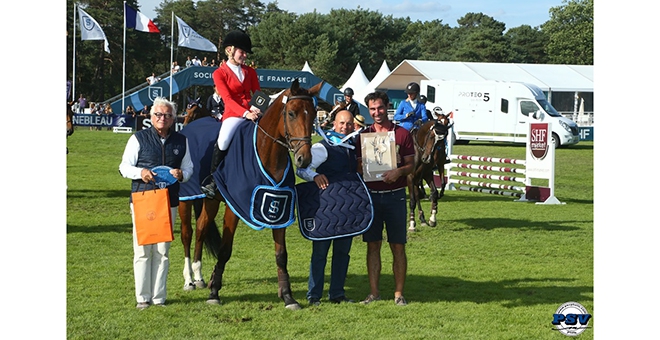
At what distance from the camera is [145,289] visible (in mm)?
6719

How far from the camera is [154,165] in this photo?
662 cm

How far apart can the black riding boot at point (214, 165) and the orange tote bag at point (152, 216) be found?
75 centimetres

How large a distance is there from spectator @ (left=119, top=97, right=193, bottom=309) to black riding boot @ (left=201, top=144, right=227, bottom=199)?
0.33 m

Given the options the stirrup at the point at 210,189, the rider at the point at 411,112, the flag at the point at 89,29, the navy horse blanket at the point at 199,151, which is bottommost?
the stirrup at the point at 210,189

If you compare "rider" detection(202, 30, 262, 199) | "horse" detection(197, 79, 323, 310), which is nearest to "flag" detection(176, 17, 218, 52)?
"rider" detection(202, 30, 262, 199)

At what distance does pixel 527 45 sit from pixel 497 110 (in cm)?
3074

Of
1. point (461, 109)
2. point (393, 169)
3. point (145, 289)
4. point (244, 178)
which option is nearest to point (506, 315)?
point (393, 169)

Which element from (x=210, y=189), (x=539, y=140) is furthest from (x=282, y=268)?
(x=539, y=140)

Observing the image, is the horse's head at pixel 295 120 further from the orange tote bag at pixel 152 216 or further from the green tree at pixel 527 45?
the green tree at pixel 527 45

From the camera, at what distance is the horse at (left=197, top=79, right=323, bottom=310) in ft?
20.4

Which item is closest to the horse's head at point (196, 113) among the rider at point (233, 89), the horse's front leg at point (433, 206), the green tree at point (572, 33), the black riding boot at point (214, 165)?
the rider at point (233, 89)

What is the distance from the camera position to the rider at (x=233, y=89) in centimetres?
699

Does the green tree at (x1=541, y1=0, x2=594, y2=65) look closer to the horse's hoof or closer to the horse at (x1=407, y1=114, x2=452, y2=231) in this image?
the horse at (x1=407, y1=114, x2=452, y2=231)
